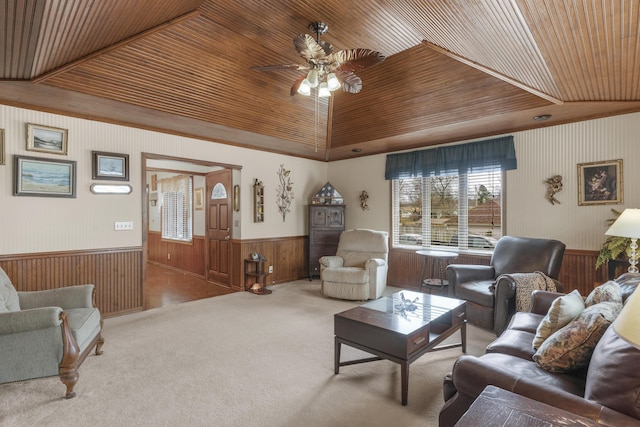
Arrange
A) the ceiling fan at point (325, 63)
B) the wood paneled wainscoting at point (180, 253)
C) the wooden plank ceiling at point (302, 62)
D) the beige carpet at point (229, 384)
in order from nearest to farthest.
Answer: the beige carpet at point (229, 384), the wooden plank ceiling at point (302, 62), the ceiling fan at point (325, 63), the wood paneled wainscoting at point (180, 253)

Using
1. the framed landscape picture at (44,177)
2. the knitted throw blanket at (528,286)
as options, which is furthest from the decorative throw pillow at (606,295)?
the framed landscape picture at (44,177)

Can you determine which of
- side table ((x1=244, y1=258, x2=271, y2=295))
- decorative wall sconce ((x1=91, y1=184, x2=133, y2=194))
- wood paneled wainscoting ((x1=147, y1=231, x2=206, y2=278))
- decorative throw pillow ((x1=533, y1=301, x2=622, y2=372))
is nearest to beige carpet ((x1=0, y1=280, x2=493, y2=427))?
decorative throw pillow ((x1=533, y1=301, x2=622, y2=372))

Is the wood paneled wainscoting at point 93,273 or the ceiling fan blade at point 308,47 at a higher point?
the ceiling fan blade at point 308,47

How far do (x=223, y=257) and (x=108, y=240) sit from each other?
203cm

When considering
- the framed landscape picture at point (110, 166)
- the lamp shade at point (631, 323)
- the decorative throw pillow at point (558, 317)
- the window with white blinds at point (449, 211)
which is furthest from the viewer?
the window with white blinds at point (449, 211)

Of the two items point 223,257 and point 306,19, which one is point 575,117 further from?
point 223,257

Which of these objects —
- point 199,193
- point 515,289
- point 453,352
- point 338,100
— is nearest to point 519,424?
point 453,352

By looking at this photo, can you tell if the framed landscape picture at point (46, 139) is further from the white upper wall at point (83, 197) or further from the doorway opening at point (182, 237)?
the doorway opening at point (182, 237)

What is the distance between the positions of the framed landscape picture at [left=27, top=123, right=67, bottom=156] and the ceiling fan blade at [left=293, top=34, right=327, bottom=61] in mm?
2997

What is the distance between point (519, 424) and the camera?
3.39 feet

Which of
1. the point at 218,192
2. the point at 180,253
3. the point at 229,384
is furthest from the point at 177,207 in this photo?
the point at 229,384

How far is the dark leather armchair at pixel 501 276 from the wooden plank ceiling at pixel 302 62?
1645 millimetres

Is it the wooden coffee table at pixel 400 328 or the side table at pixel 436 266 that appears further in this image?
the side table at pixel 436 266

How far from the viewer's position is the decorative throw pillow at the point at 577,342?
58.5 inches
